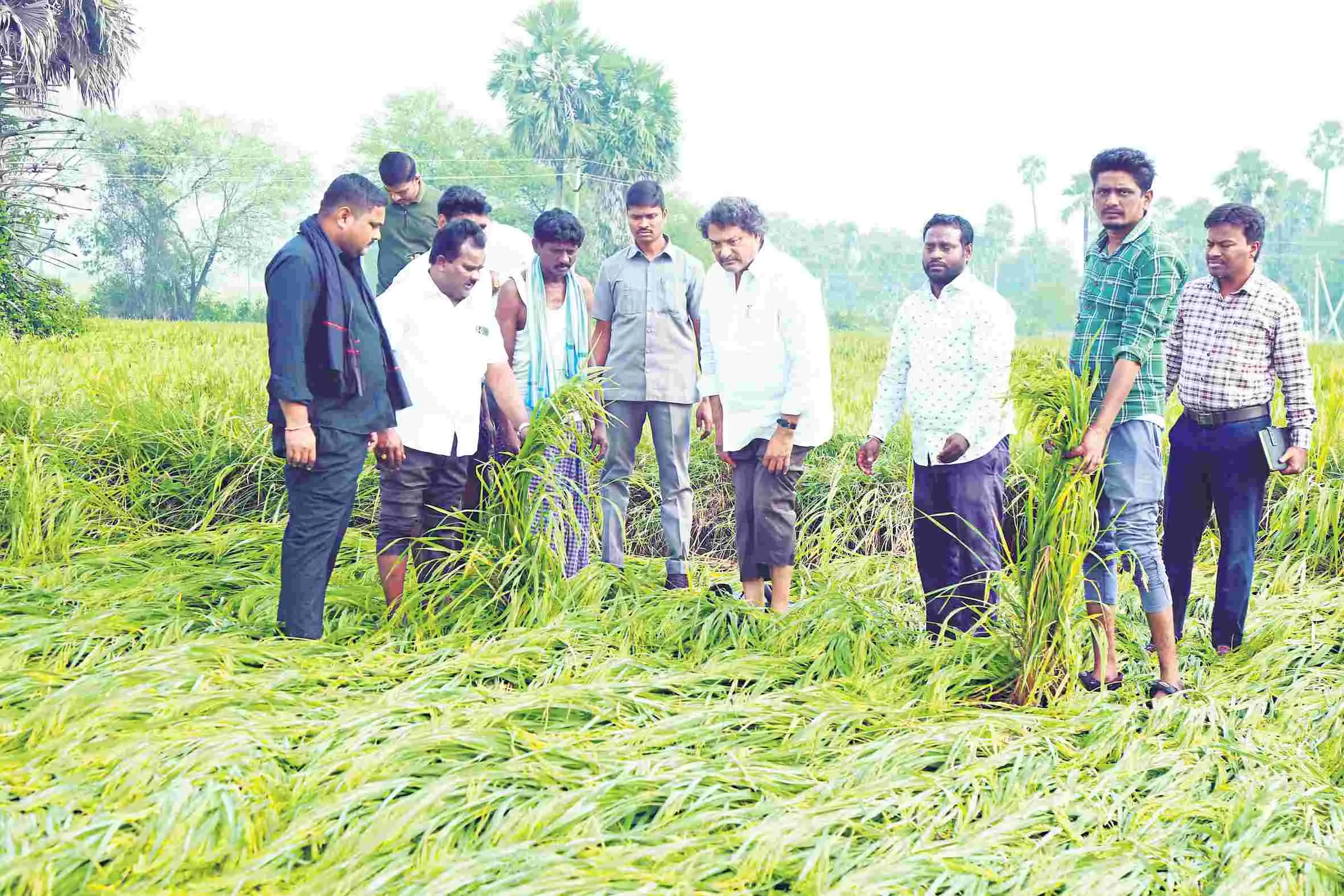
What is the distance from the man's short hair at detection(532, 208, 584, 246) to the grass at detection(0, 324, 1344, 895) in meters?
1.26

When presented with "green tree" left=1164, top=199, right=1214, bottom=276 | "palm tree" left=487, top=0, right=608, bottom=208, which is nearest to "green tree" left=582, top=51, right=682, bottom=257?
"palm tree" left=487, top=0, right=608, bottom=208

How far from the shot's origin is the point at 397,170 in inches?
190

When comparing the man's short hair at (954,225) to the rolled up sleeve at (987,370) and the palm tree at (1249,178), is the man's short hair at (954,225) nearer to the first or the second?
the rolled up sleeve at (987,370)

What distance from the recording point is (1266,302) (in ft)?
12.9

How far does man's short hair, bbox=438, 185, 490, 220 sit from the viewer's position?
4.56 meters

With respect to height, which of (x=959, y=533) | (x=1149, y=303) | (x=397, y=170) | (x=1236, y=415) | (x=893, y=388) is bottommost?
(x=959, y=533)

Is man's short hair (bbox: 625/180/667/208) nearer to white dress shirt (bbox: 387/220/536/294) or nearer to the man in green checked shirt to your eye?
white dress shirt (bbox: 387/220/536/294)

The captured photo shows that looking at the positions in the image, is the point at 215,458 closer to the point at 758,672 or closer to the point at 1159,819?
the point at 758,672

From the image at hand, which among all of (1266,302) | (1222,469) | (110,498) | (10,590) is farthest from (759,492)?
(110,498)

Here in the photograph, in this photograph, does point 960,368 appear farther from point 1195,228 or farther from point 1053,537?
point 1195,228

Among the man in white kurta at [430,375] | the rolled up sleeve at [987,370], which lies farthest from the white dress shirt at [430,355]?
the rolled up sleeve at [987,370]

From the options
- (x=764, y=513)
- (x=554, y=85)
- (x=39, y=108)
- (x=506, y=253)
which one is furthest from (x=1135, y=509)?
(x=554, y=85)

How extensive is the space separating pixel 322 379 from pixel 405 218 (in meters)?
1.68

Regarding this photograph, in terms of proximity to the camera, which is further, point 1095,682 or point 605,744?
point 1095,682
